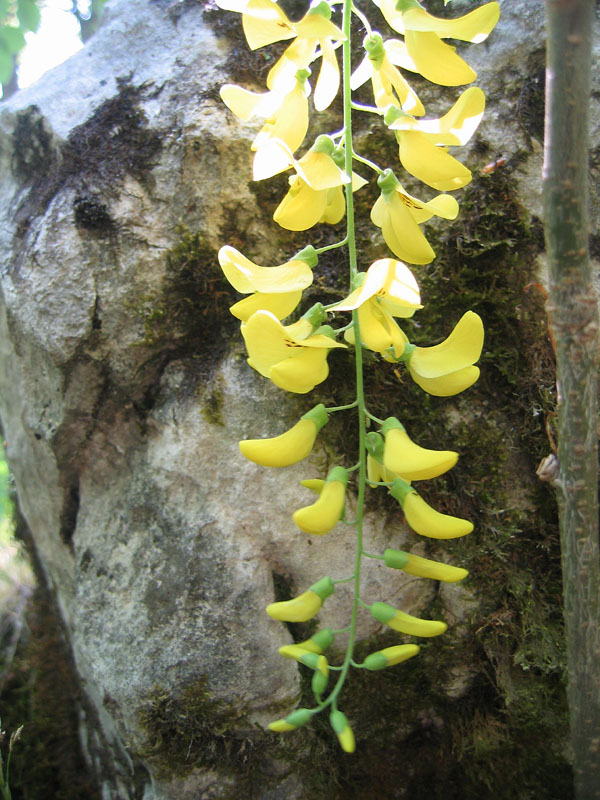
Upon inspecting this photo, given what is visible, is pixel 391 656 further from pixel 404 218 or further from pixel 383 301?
pixel 404 218

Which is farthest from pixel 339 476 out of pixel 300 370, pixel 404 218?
pixel 404 218

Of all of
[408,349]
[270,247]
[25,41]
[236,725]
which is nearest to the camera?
[408,349]

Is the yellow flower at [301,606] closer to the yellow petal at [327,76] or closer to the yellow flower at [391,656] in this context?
the yellow flower at [391,656]

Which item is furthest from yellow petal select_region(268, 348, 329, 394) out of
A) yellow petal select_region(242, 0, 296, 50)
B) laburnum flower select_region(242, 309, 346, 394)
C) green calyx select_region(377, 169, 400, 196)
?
yellow petal select_region(242, 0, 296, 50)

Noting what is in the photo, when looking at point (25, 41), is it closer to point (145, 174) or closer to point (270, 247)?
point (145, 174)

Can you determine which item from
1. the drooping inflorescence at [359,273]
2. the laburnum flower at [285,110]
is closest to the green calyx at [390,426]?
the drooping inflorescence at [359,273]

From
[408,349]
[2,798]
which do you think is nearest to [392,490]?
[408,349]
